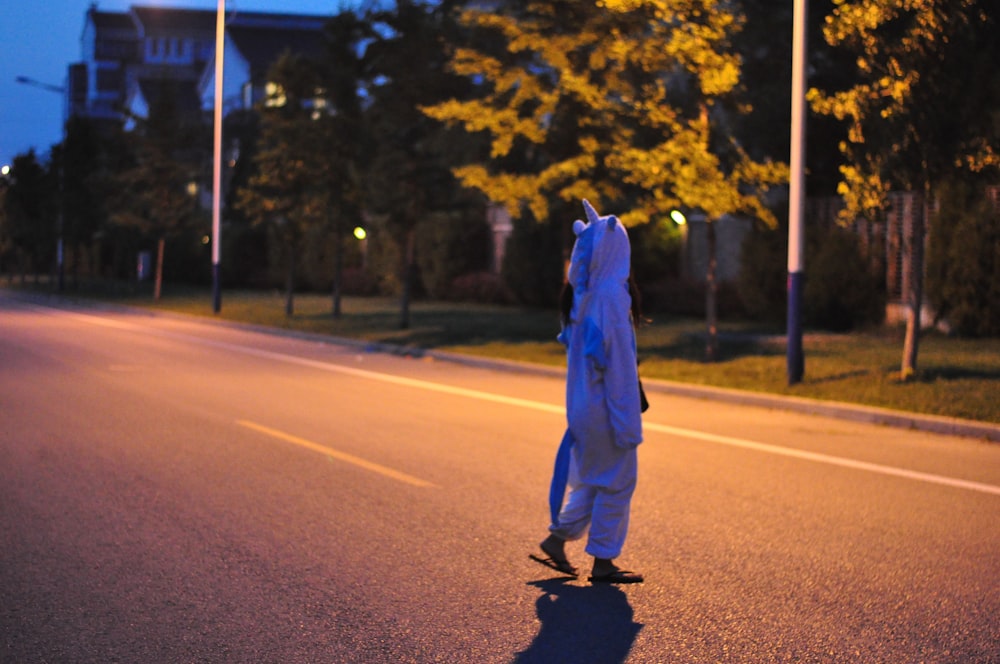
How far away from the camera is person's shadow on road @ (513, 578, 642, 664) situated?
507cm

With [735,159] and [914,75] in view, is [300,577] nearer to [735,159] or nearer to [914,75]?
[914,75]

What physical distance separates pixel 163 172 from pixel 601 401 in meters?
35.6

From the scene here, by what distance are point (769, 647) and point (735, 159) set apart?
13.4 metres

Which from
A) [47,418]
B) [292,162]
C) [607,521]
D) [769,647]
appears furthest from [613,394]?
[292,162]

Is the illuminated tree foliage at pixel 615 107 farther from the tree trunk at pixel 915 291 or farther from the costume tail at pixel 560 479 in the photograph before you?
the costume tail at pixel 560 479

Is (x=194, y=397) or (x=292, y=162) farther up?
(x=292, y=162)

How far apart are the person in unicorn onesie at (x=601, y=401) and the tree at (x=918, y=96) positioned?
30.2 feet

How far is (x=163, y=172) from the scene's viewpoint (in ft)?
129

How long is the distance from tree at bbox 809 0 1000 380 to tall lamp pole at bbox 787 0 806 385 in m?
0.27

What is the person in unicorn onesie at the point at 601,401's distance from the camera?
19.8ft

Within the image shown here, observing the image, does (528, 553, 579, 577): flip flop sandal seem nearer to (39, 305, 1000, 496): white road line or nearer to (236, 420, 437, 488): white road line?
(236, 420, 437, 488): white road line

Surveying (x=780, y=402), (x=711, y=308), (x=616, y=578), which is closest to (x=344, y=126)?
(x=711, y=308)

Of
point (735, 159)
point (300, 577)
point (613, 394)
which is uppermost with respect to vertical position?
point (735, 159)

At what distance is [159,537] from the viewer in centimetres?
708
